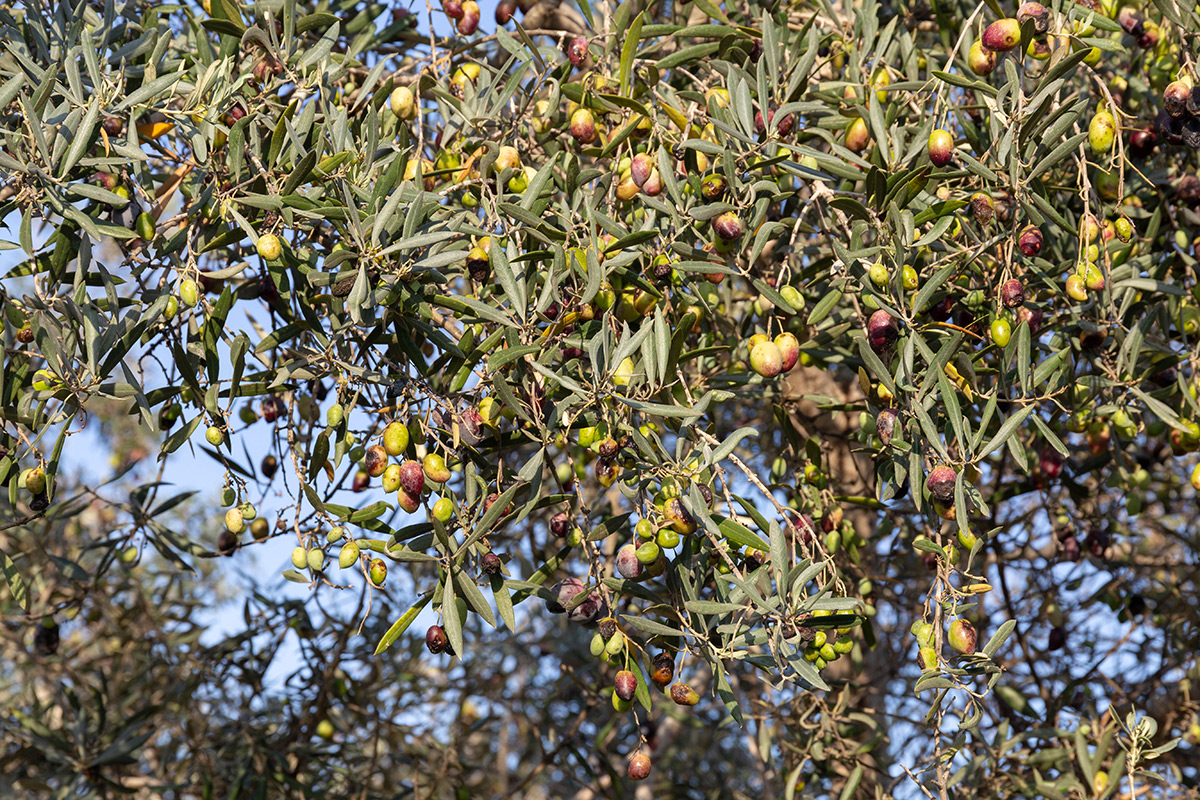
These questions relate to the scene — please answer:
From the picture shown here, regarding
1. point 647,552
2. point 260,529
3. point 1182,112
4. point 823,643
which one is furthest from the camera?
point 260,529

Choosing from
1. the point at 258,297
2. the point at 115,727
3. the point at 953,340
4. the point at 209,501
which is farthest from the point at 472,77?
the point at 209,501

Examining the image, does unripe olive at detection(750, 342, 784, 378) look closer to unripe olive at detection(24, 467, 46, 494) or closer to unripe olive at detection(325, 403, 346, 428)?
unripe olive at detection(325, 403, 346, 428)

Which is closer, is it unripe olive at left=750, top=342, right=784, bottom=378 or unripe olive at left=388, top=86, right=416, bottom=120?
unripe olive at left=750, top=342, right=784, bottom=378

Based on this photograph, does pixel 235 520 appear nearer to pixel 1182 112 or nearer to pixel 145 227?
pixel 145 227

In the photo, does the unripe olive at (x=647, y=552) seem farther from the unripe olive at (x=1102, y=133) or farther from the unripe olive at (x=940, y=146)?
the unripe olive at (x=1102, y=133)

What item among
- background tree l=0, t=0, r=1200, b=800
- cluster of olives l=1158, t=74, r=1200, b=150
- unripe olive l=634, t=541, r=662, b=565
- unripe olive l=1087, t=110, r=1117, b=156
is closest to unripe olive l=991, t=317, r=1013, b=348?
background tree l=0, t=0, r=1200, b=800

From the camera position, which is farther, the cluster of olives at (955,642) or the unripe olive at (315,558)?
the unripe olive at (315,558)

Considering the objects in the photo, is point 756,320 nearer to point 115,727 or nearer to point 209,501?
point 115,727

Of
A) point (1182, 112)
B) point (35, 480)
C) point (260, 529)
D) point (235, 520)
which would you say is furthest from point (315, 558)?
point (1182, 112)

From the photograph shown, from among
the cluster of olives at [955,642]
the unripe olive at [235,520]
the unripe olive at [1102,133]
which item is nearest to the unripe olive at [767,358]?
the cluster of olives at [955,642]

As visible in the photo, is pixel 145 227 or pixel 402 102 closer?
pixel 145 227

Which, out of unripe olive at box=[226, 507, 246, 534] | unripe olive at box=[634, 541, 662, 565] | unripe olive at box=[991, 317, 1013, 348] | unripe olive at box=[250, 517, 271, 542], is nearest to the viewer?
unripe olive at box=[634, 541, 662, 565]

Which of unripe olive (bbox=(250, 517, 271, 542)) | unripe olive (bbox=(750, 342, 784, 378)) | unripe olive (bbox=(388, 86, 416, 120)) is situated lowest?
unripe olive (bbox=(250, 517, 271, 542))

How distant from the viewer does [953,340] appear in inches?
58.9
